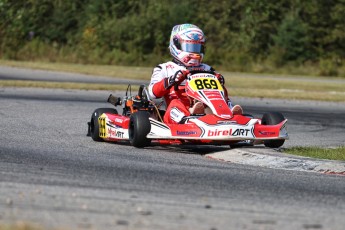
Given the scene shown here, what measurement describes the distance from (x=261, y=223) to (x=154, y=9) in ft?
139

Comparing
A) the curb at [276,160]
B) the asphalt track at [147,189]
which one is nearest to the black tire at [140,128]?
the asphalt track at [147,189]

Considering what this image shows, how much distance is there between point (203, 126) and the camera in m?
12.3

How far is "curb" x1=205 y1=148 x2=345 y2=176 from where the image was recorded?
10797 mm

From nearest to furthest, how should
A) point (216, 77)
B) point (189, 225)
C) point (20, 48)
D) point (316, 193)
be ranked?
point (189, 225)
point (316, 193)
point (216, 77)
point (20, 48)

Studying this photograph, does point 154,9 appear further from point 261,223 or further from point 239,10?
point 261,223

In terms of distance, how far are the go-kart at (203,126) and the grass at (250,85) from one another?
13.3 meters

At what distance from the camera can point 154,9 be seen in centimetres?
4888

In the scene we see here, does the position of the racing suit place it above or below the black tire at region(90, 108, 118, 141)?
above

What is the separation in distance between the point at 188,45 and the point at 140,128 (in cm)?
168

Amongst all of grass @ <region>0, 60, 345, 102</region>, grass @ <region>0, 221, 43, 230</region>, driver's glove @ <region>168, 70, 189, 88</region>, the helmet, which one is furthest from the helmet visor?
grass @ <region>0, 60, 345, 102</region>

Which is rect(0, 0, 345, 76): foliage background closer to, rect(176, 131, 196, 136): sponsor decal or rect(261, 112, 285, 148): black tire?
rect(261, 112, 285, 148): black tire

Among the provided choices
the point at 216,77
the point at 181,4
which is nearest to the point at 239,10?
the point at 181,4

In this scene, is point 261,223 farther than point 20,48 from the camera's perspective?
No

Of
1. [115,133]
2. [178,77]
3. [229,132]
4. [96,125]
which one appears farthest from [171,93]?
[229,132]
